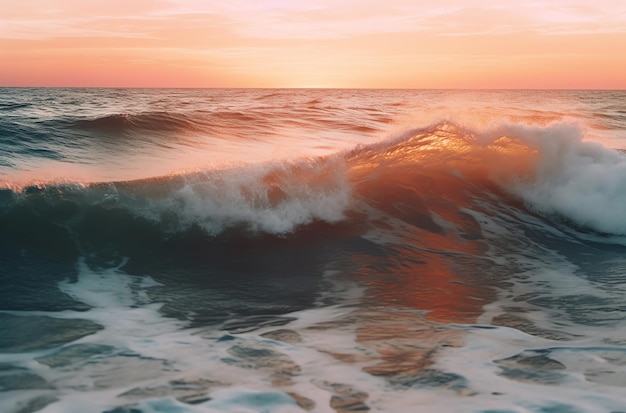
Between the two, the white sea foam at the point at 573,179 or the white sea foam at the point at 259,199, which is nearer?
the white sea foam at the point at 259,199

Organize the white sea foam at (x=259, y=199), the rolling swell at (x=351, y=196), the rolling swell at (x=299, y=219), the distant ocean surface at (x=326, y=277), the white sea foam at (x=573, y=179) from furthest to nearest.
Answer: the white sea foam at (x=573, y=179)
the white sea foam at (x=259, y=199)
the rolling swell at (x=351, y=196)
the rolling swell at (x=299, y=219)
the distant ocean surface at (x=326, y=277)

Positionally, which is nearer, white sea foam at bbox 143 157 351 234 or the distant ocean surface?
the distant ocean surface

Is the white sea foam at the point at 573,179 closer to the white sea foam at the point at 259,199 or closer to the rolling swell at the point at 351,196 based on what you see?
the rolling swell at the point at 351,196

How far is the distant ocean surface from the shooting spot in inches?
159

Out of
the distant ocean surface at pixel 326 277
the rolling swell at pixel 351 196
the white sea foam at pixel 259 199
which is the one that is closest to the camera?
the distant ocean surface at pixel 326 277

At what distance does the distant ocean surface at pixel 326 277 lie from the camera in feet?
13.3

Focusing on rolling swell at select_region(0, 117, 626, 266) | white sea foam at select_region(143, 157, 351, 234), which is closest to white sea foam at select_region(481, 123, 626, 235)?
rolling swell at select_region(0, 117, 626, 266)

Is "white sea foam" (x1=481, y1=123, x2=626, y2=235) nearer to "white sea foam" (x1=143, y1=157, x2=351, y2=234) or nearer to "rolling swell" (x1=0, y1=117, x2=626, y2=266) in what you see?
"rolling swell" (x1=0, y1=117, x2=626, y2=266)

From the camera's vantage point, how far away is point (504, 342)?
4.88m

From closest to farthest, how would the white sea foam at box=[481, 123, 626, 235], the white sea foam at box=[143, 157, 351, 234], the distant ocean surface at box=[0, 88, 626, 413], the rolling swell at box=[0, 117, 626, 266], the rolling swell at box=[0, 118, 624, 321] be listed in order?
the distant ocean surface at box=[0, 88, 626, 413]
the rolling swell at box=[0, 118, 624, 321]
the rolling swell at box=[0, 117, 626, 266]
the white sea foam at box=[143, 157, 351, 234]
the white sea foam at box=[481, 123, 626, 235]

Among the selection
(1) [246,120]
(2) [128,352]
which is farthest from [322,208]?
(1) [246,120]

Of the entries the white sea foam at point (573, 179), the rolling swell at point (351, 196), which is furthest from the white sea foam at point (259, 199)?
the white sea foam at point (573, 179)

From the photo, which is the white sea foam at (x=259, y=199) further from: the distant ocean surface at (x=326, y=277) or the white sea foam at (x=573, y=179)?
the white sea foam at (x=573, y=179)

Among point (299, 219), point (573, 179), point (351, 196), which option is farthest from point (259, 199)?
point (573, 179)
